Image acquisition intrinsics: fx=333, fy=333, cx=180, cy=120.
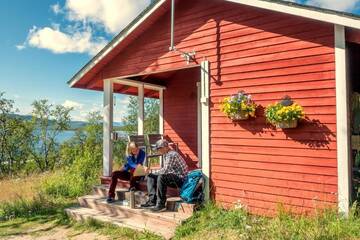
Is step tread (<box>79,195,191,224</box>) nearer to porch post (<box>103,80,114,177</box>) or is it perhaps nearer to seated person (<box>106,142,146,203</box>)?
seated person (<box>106,142,146,203</box>)

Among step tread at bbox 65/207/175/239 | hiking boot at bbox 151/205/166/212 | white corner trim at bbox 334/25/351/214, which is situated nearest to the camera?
white corner trim at bbox 334/25/351/214

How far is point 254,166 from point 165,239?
75.8 inches

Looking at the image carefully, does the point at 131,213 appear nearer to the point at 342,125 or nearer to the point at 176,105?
the point at 342,125

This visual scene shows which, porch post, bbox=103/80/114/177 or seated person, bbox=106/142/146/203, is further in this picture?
→ porch post, bbox=103/80/114/177

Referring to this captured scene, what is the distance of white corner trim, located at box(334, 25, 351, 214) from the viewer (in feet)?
15.7

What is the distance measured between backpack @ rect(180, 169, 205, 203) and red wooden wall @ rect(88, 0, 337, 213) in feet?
0.83

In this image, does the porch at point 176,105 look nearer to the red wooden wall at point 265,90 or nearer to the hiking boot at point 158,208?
the red wooden wall at point 265,90

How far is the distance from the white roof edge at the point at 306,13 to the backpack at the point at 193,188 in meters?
3.16

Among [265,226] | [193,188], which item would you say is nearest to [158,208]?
[193,188]

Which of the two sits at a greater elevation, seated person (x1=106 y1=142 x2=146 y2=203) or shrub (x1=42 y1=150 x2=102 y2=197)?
seated person (x1=106 y1=142 x2=146 y2=203)

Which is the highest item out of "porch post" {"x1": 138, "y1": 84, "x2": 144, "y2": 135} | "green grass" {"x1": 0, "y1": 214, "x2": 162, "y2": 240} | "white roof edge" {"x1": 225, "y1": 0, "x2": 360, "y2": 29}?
"white roof edge" {"x1": 225, "y1": 0, "x2": 360, "y2": 29}

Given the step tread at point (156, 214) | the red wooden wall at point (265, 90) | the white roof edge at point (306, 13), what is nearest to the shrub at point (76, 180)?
the step tread at point (156, 214)

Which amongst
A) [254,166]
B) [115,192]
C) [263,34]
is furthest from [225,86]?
[115,192]

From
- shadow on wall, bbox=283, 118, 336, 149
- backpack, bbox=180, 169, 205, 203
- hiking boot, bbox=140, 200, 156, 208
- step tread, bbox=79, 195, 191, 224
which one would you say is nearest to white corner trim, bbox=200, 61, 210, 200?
backpack, bbox=180, 169, 205, 203
